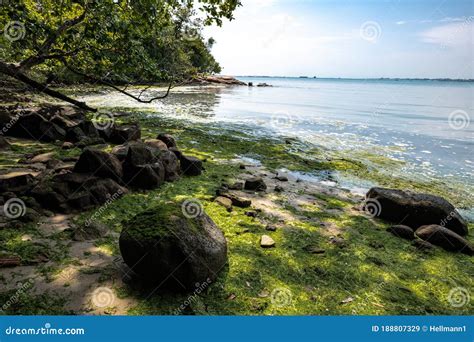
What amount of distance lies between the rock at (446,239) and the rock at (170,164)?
7.20 m

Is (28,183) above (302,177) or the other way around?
above

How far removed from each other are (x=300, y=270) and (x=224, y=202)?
10.6 ft

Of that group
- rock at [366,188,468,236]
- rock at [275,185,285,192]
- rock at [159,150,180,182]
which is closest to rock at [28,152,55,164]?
rock at [159,150,180,182]

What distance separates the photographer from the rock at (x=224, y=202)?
875 cm

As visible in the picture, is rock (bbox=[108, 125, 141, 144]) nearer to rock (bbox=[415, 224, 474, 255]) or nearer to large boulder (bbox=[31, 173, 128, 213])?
large boulder (bbox=[31, 173, 128, 213])

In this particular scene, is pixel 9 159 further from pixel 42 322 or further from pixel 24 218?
pixel 42 322

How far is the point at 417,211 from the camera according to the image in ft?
29.1

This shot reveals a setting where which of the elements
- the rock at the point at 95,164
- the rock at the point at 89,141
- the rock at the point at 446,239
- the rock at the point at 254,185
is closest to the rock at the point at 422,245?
the rock at the point at 446,239

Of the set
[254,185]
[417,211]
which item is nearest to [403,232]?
[417,211]

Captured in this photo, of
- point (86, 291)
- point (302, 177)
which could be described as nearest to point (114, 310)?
point (86, 291)

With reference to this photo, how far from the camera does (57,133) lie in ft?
46.2

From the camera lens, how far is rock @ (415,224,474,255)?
7.76 m

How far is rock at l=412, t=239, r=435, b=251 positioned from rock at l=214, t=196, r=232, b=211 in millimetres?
4516

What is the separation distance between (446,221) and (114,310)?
27.0ft
